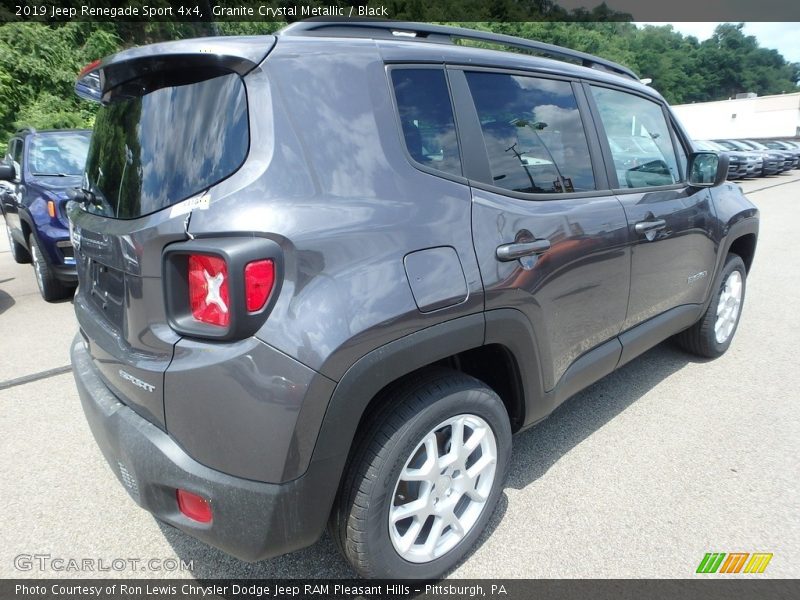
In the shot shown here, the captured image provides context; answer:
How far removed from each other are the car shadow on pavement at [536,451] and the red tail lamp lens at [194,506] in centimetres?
63

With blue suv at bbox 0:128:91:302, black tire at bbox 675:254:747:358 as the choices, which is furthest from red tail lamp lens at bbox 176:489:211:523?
blue suv at bbox 0:128:91:302

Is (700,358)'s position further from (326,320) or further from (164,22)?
(164,22)

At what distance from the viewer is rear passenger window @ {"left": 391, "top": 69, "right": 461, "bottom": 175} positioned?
6.24 feet

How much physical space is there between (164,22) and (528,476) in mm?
21483

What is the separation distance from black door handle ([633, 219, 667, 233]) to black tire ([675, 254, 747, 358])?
3.76 ft

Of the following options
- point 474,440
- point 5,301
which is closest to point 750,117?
point 5,301

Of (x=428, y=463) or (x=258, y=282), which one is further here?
(x=428, y=463)

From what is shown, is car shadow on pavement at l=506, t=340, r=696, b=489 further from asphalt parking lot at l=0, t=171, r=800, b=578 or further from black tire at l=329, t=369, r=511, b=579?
black tire at l=329, t=369, r=511, b=579

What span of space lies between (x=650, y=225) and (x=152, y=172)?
2379 mm

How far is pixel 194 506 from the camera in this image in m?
1.68

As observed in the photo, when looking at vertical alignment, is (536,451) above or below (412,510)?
below

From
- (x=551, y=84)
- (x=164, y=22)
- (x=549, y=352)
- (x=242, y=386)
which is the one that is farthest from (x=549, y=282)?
(x=164, y=22)

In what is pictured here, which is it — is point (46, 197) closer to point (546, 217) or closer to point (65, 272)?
point (65, 272)

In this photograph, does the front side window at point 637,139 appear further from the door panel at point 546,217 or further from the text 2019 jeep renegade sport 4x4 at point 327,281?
the text 2019 jeep renegade sport 4x4 at point 327,281
